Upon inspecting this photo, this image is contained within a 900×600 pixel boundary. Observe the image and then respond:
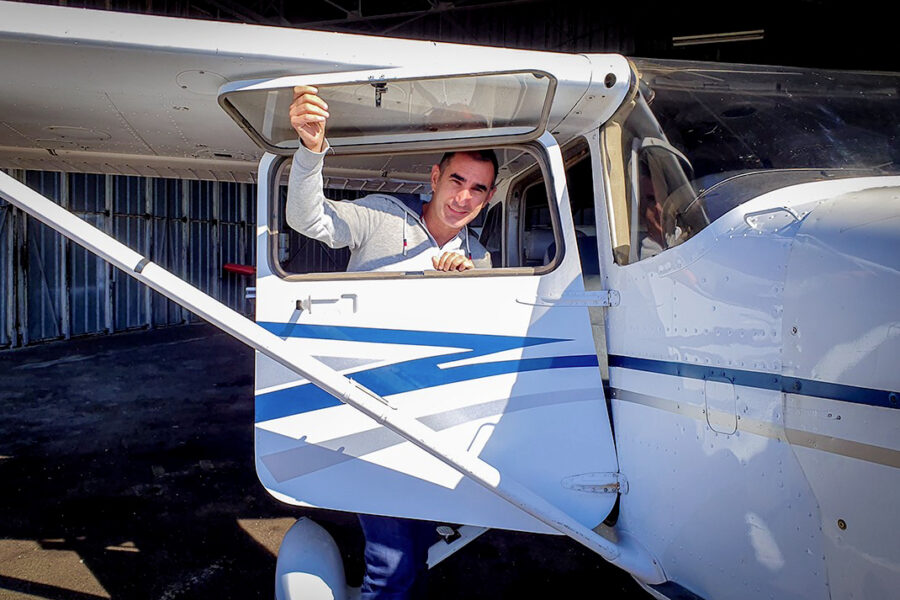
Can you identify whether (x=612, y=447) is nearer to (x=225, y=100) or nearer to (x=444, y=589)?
(x=444, y=589)

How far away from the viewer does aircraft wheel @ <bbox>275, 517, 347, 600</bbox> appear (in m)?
2.01

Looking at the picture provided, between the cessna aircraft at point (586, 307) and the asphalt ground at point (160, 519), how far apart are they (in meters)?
0.81

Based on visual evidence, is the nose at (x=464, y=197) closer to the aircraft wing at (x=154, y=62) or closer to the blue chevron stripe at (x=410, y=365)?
the aircraft wing at (x=154, y=62)

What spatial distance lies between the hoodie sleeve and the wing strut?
0.43 meters

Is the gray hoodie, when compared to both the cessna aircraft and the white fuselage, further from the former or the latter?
the white fuselage

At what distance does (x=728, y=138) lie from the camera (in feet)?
5.49

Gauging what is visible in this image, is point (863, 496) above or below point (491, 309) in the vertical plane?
below

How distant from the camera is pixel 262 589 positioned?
2615 mm

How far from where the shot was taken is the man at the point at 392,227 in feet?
5.81

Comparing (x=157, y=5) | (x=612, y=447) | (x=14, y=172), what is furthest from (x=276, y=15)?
(x=612, y=447)

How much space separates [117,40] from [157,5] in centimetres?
1198

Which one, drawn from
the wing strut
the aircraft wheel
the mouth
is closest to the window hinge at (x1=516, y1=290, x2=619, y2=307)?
the mouth

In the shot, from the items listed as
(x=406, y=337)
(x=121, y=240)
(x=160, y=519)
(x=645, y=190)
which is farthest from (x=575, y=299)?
(x=121, y=240)

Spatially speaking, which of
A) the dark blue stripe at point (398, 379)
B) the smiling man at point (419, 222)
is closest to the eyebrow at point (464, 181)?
the smiling man at point (419, 222)
